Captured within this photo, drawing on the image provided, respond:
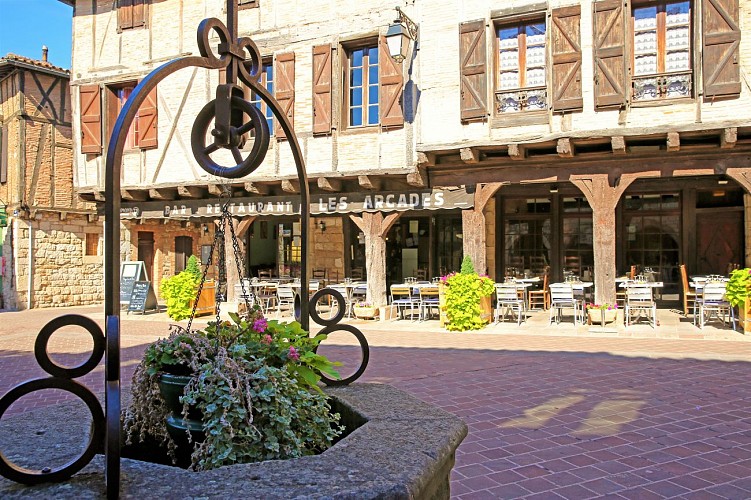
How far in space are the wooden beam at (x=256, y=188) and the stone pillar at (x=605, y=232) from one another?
6.81 metres

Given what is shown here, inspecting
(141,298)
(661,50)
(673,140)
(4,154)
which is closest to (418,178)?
(673,140)

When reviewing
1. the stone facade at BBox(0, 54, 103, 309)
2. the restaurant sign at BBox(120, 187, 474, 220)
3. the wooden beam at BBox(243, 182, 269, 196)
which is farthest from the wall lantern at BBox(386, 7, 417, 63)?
the stone facade at BBox(0, 54, 103, 309)

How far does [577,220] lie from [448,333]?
527cm

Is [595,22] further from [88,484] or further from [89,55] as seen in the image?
[89,55]

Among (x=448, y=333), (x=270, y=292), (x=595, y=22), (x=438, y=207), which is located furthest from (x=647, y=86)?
(x=270, y=292)

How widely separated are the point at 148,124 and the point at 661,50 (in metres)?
10.6

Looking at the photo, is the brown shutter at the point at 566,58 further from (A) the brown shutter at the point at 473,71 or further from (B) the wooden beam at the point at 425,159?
(B) the wooden beam at the point at 425,159

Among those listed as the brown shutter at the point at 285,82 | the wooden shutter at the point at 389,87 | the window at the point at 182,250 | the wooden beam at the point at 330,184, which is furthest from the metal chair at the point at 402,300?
the window at the point at 182,250

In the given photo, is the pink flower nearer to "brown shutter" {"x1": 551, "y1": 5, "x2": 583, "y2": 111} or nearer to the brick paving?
the brick paving

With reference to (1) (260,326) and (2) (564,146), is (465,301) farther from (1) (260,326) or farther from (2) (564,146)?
(1) (260,326)

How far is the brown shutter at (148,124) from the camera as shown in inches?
558

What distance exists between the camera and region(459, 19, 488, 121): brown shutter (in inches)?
432

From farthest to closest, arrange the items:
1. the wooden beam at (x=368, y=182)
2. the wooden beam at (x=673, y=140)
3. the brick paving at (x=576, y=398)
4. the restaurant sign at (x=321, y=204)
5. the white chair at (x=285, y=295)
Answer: the white chair at (x=285, y=295)
the wooden beam at (x=368, y=182)
the restaurant sign at (x=321, y=204)
the wooden beam at (x=673, y=140)
the brick paving at (x=576, y=398)

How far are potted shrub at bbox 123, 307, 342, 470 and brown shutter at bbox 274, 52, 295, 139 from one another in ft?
34.0
